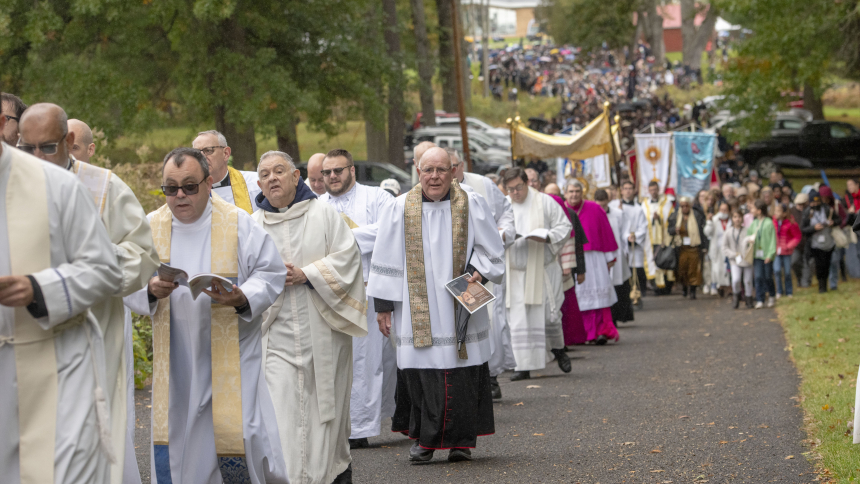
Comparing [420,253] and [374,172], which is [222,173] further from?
[374,172]

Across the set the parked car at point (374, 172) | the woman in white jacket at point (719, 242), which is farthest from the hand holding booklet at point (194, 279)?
the parked car at point (374, 172)

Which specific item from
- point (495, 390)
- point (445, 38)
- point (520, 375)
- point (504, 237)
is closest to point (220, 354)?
point (504, 237)

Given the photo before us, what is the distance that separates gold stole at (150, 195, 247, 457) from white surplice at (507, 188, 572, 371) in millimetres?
6094

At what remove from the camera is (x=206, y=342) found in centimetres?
534

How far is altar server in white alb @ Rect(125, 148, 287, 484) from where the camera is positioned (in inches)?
207

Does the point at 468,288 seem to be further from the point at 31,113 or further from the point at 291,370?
the point at 31,113

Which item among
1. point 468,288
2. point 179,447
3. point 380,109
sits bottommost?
point 179,447

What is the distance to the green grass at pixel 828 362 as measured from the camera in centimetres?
717

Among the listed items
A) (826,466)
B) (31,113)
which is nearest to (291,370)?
(31,113)

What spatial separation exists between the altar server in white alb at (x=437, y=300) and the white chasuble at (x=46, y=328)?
3618 millimetres

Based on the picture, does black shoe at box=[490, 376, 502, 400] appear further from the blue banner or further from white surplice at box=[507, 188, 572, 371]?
the blue banner

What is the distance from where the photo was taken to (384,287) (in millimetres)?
7562

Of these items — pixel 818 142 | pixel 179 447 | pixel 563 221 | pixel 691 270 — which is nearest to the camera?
pixel 179 447

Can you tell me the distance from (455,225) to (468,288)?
440 mm
